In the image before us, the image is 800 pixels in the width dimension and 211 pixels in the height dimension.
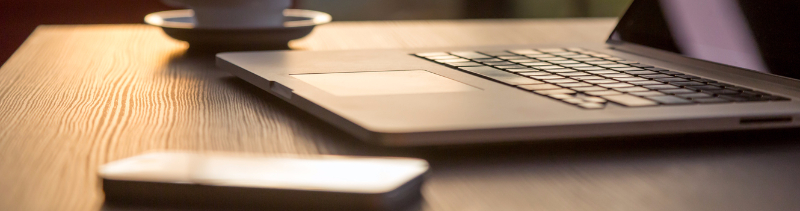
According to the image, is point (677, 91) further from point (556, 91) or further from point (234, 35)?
point (234, 35)

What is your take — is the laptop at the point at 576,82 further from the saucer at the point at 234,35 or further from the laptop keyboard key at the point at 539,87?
the saucer at the point at 234,35

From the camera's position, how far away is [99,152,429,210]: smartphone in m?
0.26

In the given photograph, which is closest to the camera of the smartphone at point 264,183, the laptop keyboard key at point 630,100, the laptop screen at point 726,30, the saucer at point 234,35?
the smartphone at point 264,183

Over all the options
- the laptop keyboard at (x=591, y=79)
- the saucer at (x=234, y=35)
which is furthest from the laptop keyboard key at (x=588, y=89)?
the saucer at (x=234, y=35)

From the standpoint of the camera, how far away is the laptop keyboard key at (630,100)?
1.33 ft

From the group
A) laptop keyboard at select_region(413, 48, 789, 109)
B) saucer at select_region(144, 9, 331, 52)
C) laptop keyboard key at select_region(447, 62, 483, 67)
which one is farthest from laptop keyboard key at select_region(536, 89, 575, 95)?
saucer at select_region(144, 9, 331, 52)

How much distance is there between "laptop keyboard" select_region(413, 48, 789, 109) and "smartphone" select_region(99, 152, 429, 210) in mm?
164

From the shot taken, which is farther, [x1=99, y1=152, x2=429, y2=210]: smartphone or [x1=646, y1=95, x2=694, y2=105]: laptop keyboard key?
[x1=646, y1=95, x2=694, y2=105]: laptop keyboard key

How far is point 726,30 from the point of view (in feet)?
2.19

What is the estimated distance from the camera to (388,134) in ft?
1.10

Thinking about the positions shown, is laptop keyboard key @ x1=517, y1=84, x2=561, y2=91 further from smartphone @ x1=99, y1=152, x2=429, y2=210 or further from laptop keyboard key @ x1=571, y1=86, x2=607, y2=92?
smartphone @ x1=99, y1=152, x2=429, y2=210

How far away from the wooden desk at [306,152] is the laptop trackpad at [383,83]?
3 cm

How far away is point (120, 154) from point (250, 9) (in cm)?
57

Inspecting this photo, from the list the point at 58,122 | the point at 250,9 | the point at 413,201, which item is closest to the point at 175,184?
the point at 413,201
